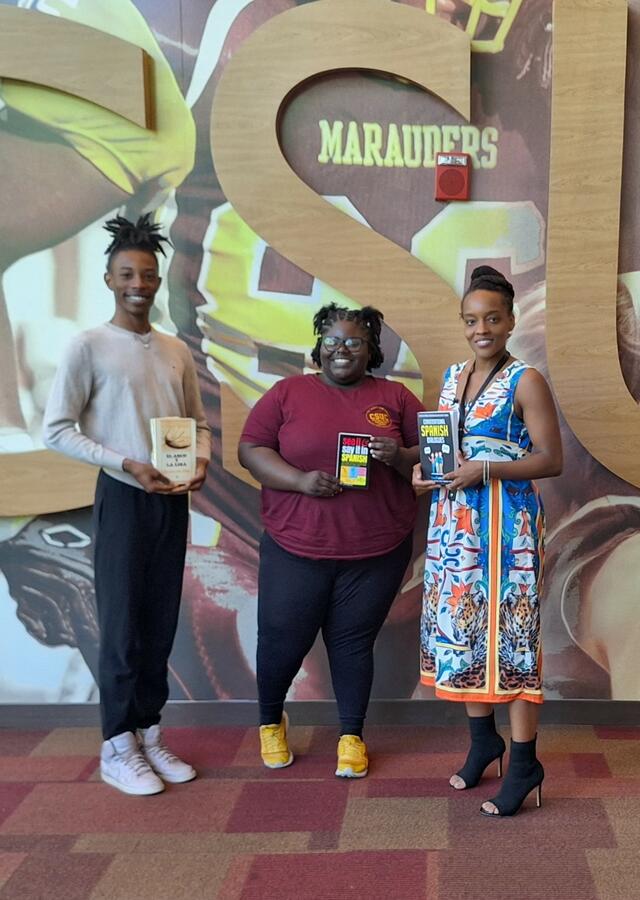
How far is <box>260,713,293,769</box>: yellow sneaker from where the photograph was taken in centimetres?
271

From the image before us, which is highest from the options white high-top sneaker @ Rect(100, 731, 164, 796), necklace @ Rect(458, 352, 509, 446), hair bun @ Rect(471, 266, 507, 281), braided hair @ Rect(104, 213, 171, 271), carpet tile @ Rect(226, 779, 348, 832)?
braided hair @ Rect(104, 213, 171, 271)

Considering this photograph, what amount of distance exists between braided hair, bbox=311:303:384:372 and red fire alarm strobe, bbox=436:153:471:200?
529 millimetres

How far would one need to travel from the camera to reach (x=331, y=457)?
8.31 feet

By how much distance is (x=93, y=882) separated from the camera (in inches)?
81.2

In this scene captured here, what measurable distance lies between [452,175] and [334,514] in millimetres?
1280

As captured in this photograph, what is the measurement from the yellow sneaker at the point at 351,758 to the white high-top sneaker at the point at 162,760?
489 millimetres

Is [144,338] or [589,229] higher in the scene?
[589,229]

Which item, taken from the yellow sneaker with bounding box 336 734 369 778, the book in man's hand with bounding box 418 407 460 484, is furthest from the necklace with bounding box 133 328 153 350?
the yellow sneaker with bounding box 336 734 369 778

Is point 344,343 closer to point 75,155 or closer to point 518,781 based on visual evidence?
point 75,155

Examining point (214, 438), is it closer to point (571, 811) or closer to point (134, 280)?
point (134, 280)

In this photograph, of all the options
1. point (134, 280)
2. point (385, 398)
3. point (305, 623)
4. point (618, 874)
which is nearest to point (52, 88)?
point (134, 280)

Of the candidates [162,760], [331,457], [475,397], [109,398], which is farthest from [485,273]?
[162,760]

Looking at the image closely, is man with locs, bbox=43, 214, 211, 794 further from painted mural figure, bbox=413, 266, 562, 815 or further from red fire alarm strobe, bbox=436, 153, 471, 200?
red fire alarm strobe, bbox=436, 153, 471, 200

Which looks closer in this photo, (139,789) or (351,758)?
(139,789)
